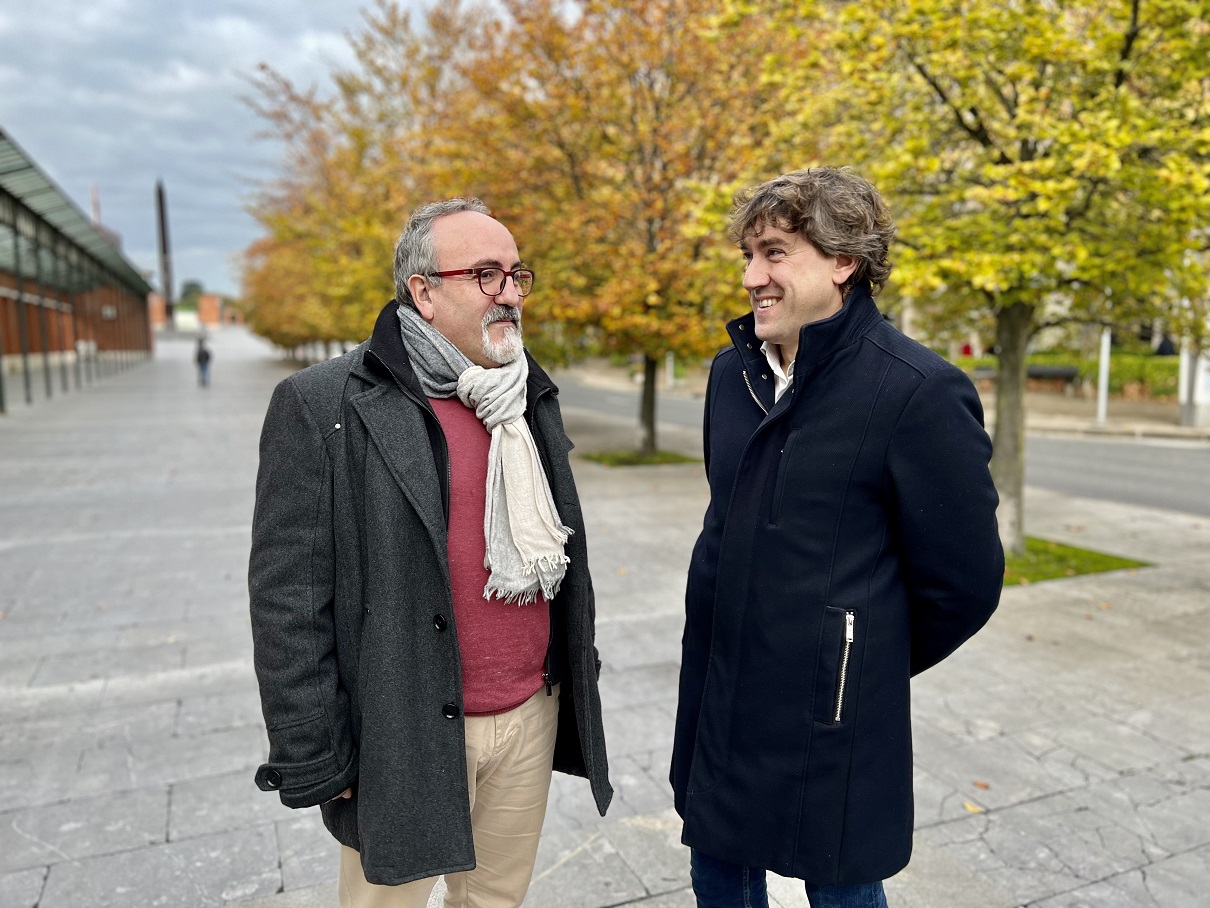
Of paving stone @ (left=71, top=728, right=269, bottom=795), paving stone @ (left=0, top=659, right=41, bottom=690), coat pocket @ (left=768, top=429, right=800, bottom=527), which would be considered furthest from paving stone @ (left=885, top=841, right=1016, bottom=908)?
paving stone @ (left=0, top=659, right=41, bottom=690)

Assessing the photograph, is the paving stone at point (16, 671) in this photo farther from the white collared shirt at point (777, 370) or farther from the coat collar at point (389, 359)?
the white collared shirt at point (777, 370)

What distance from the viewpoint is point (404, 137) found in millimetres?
15336

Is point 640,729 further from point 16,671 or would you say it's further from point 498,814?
point 16,671

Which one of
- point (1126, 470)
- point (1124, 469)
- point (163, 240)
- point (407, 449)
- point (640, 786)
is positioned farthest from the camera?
point (163, 240)

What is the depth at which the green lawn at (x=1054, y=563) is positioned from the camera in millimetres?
7188

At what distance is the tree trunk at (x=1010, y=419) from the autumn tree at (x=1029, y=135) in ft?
0.21

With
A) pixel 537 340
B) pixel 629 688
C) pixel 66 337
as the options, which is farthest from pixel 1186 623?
pixel 66 337

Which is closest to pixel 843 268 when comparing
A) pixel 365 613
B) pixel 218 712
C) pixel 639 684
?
pixel 365 613

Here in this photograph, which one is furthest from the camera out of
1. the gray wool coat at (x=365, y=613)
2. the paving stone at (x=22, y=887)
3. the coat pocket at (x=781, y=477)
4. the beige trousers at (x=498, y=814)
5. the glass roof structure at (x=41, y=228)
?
the glass roof structure at (x=41, y=228)

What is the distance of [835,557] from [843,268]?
640 mm

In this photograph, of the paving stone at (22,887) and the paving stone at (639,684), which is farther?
the paving stone at (639,684)

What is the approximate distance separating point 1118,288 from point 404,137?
479 inches

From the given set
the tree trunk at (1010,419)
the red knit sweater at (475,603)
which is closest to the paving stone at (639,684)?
the red knit sweater at (475,603)

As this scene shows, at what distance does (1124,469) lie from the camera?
47.2 ft
